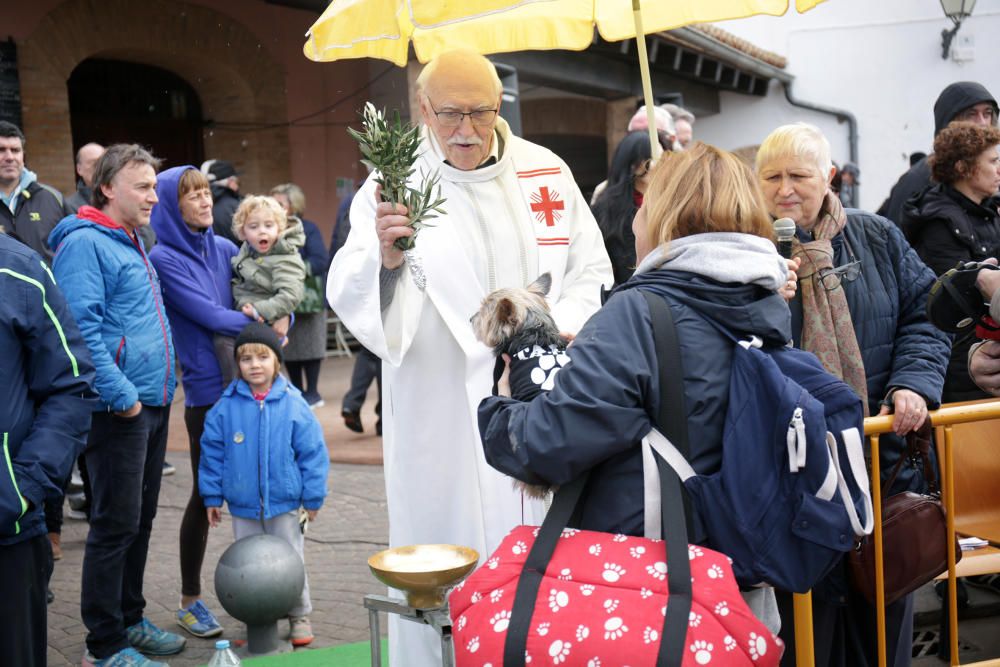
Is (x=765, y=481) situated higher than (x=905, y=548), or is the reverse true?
(x=765, y=481)

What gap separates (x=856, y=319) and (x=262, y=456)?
2632mm

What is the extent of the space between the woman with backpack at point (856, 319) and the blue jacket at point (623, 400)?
0.98 meters

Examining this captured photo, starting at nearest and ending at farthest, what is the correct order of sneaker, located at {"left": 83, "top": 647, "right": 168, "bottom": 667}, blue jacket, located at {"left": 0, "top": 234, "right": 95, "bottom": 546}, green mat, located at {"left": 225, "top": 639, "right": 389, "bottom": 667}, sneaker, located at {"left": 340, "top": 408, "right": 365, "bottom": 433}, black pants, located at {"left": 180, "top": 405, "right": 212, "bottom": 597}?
1. blue jacket, located at {"left": 0, "top": 234, "right": 95, "bottom": 546}
2. sneaker, located at {"left": 83, "top": 647, "right": 168, "bottom": 667}
3. green mat, located at {"left": 225, "top": 639, "right": 389, "bottom": 667}
4. black pants, located at {"left": 180, "top": 405, "right": 212, "bottom": 597}
5. sneaker, located at {"left": 340, "top": 408, "right": 365, "bottom": 433}

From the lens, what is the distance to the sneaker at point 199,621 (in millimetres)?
4988

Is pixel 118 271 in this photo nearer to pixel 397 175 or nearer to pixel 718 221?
pixel 397 175

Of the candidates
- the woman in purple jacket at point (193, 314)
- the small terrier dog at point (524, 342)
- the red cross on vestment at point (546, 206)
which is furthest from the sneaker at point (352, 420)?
the small terrier dog at point (524, 342)

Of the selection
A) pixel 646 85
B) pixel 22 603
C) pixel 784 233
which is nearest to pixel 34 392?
pixel 22 603

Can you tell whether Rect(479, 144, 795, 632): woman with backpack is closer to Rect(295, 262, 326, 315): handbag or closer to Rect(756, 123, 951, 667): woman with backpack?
Rect(756, 123, 951, 667): woman with backpack

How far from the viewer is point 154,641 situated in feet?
15.5

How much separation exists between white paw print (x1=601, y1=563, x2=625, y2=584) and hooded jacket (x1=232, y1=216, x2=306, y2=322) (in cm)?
389

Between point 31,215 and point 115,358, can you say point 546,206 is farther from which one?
point 31,215

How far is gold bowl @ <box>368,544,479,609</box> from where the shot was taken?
2699mm

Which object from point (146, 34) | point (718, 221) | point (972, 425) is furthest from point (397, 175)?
point (146, 34)

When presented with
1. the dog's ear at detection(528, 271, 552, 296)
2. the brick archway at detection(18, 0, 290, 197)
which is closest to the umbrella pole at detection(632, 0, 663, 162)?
the dog's ear at detection(528, 271, 552, 296)
